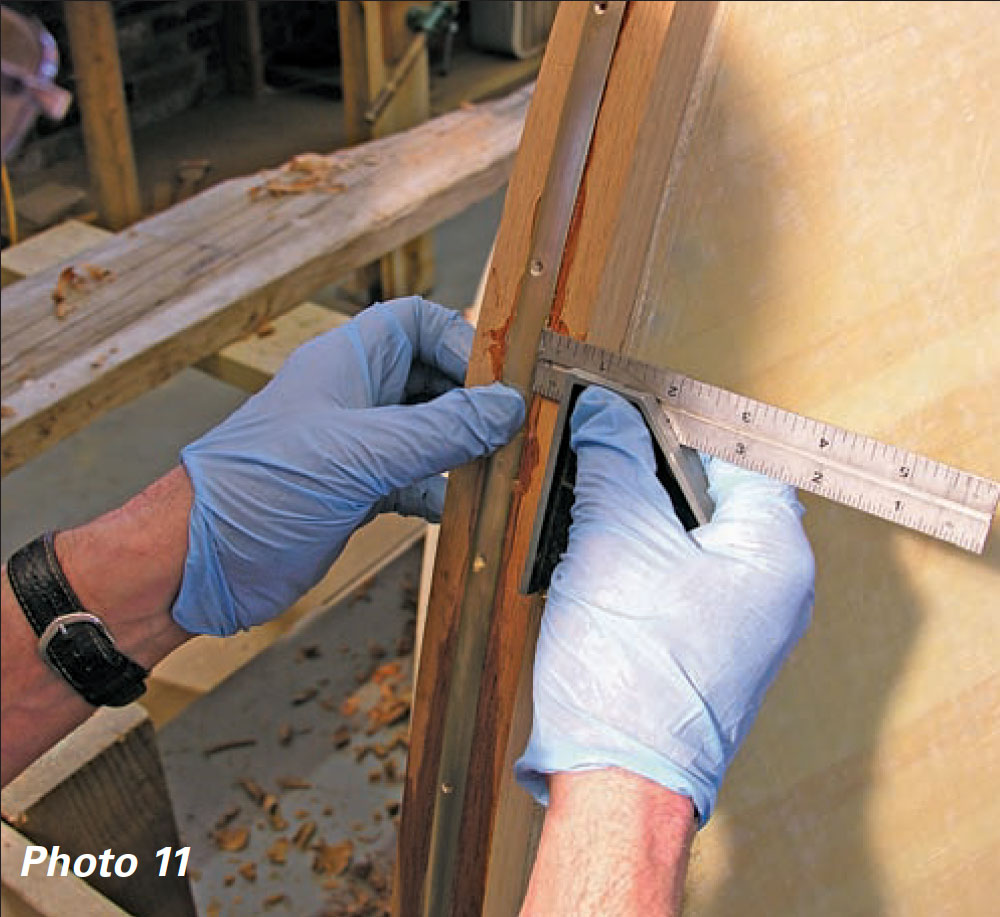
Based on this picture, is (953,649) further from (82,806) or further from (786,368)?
(82,806)

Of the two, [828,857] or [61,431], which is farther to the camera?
[61,431]

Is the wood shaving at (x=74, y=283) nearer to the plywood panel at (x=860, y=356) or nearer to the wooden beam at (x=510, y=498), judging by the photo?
the wooden beam at (x=510, y=498)

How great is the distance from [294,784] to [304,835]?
17cm

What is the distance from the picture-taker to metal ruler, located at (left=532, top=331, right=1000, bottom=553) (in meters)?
0.94

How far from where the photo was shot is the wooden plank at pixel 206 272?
2.12 m

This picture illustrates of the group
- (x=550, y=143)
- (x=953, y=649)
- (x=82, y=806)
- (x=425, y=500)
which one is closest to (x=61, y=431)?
(x=82, y=806)

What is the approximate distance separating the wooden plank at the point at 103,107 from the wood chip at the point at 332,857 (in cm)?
213

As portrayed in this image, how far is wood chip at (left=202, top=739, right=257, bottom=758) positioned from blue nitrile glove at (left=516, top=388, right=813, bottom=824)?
1906 millimetres

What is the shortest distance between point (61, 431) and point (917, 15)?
1.74 metres

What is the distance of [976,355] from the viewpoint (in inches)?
38.7

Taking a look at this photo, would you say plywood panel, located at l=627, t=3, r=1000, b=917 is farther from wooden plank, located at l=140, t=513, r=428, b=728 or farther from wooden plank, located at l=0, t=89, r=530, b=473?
wooden plank, located at l=0, t=89, r=530, b=473

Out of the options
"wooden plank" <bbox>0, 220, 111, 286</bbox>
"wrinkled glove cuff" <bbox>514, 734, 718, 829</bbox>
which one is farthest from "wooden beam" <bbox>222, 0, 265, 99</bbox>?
"wrinkled glove cuff" <bbox>514, 734, 718, 829</bbox>

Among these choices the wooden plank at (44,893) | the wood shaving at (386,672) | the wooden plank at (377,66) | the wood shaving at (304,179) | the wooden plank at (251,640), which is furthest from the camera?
the wooden plank at (377,66)

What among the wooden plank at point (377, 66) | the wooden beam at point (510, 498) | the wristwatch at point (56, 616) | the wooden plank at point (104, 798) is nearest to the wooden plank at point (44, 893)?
the wooden plank at point (104, 798)
